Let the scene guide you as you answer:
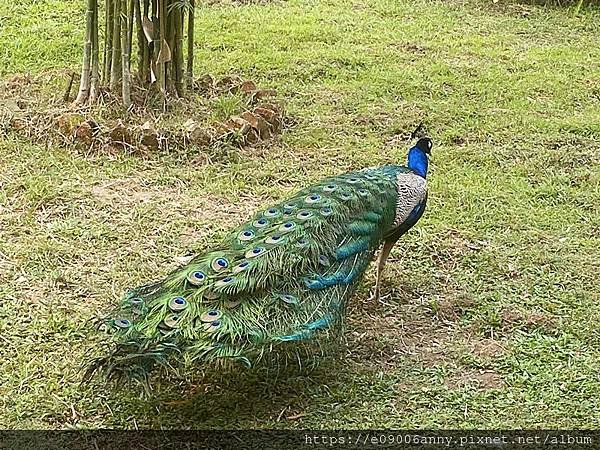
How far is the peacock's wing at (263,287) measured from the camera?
9.21 ft

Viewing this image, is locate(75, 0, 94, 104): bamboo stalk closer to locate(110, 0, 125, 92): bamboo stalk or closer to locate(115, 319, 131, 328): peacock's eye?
locate(110, 0, 125, 92): bamboo stalk

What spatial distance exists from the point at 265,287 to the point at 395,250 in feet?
4.83

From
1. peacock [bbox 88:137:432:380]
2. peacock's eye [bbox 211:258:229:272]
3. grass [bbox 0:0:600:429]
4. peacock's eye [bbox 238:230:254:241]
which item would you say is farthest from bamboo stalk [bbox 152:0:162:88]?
peacock's eye [bbox 211:258:229:272]

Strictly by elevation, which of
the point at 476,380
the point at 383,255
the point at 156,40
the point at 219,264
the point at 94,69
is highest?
the point at 156,40

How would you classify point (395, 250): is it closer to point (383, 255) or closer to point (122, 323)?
point (383, 255)

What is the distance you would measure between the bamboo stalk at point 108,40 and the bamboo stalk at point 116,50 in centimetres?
3

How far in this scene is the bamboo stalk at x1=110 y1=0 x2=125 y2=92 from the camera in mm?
5590

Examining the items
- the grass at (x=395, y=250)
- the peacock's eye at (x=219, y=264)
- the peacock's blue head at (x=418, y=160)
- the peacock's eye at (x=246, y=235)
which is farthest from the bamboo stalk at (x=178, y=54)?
the peacock's eye at (x=219, y=264)

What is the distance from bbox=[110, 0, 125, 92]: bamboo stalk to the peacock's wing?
8.22 feet

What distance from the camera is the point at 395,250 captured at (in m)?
4.39

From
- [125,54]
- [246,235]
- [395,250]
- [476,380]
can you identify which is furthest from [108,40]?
[476,380]

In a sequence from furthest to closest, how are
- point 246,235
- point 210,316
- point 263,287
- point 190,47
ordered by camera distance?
point 190,47
point 246,235
point 263,287
point 210,316

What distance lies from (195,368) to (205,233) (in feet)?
5.40

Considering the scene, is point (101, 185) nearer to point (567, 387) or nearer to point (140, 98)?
point (140, 98)
